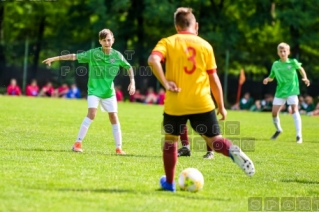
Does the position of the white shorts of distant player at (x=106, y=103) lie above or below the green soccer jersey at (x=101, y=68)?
below

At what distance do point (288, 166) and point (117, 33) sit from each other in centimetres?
3216

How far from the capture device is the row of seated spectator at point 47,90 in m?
36.2

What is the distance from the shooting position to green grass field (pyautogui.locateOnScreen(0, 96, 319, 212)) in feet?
23.6

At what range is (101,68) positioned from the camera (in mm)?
11922

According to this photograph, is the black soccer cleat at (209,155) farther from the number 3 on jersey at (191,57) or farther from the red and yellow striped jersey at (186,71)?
the number 3 on jersey at (191,57)

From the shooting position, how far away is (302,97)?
33.1 metres

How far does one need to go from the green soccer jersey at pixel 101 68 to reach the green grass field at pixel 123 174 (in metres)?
1.05

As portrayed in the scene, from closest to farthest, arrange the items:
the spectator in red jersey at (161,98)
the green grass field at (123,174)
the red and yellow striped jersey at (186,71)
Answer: the green grass field at (123,174) → the red and yellow striped jersey at (186,71) → the spectator in red jersey at (161,98)

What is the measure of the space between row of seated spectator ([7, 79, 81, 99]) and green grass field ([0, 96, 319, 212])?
1946 cm

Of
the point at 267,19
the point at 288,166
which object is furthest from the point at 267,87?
the point at 288,166

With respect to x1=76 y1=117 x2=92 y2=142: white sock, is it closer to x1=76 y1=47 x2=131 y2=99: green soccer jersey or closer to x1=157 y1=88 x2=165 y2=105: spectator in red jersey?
x1=76 y1=47 x2=131 y2=99: green soccer jersey

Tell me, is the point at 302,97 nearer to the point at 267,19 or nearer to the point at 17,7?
the point at 267,19

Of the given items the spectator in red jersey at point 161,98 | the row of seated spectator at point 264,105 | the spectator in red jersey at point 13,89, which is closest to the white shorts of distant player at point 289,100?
the row of seated spectator at point 264,105

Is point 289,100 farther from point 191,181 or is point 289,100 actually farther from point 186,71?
point 186,71
